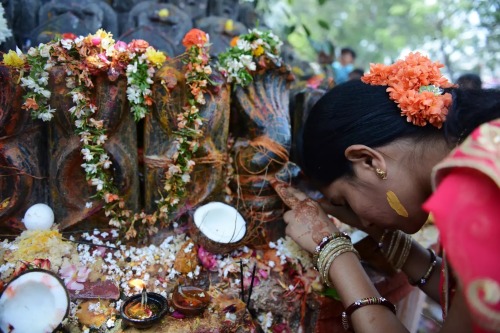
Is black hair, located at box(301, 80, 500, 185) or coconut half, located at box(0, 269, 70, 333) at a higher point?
black hair, located at box(301, 80, 500, 185)

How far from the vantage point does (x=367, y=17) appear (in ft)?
57.4

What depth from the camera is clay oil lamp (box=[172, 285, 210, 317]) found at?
5.91ft

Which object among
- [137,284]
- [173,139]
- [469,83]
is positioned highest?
[469,83]

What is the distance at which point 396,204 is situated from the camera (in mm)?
1630

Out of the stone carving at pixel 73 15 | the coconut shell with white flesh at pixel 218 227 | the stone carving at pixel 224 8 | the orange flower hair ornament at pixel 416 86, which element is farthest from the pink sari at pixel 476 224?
the stone carving at pixel 224 8

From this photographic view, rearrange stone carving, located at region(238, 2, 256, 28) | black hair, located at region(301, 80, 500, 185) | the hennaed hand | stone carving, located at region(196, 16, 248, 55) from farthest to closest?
stone carving, located at region(238, 2, 256, 28)
stone carving, located at region(196, 16, 248, 55)
the hennaed hand
black hair, located at region(301, 80, 500, 185)

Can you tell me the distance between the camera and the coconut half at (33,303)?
1552mm

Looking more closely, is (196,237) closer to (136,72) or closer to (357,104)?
(136,72)

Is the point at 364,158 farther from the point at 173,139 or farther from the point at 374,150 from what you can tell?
the point at 173,139

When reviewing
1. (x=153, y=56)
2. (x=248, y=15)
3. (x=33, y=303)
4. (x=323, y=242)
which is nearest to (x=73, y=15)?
(x=153, y=56)

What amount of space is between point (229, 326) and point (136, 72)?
1.32 metres

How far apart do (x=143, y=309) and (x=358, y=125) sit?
118 centimetres

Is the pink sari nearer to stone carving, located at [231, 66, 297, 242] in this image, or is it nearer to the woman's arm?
the woman's arm

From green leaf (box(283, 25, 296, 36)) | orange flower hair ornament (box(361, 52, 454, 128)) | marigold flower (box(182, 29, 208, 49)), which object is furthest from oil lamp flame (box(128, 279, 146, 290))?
green leaf (box(283, 25, 296, 36))
